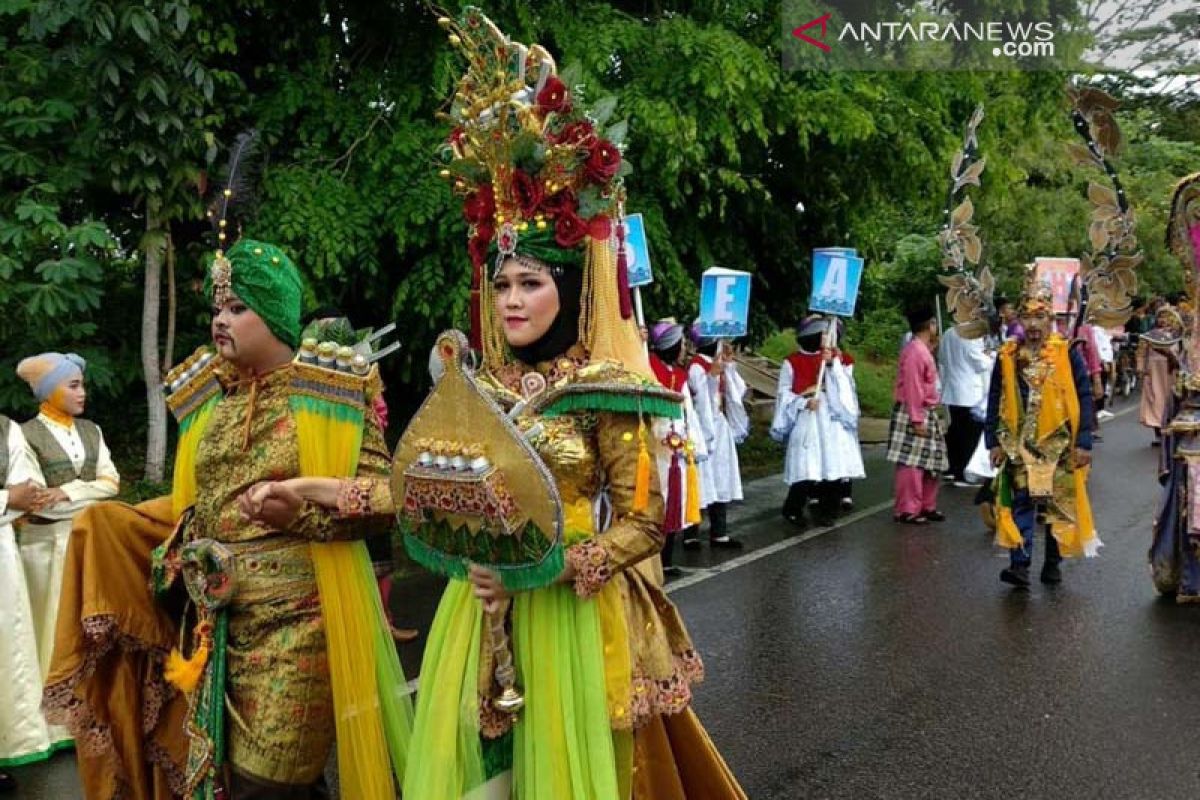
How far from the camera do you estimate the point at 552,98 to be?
293cm

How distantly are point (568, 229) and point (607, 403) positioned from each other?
1.56 ft

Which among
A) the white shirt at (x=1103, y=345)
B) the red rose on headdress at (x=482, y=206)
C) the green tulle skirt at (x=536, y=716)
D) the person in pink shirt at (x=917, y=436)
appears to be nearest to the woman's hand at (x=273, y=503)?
the green tulle skirt at (x=536, y=716)

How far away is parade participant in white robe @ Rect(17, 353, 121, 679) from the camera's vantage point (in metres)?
5.13

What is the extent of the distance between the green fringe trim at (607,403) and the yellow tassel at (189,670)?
130cm

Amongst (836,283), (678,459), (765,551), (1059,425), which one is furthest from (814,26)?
(678,459)

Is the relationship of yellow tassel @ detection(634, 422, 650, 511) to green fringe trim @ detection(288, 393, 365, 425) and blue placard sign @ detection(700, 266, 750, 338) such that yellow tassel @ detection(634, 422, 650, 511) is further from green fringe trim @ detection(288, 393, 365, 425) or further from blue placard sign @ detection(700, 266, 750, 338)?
blue placard sign @ detection(700, 266, 750, 338)

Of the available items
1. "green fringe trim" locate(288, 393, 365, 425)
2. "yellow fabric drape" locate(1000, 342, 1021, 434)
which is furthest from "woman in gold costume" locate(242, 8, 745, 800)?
"yellow fabric drape" locate(1000, 342, 1021, 434)

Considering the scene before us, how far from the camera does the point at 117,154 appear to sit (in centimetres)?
777

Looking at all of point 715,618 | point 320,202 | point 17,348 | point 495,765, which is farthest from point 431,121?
point 495,765

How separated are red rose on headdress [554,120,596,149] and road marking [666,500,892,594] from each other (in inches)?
210

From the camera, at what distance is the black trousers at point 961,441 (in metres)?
13.0

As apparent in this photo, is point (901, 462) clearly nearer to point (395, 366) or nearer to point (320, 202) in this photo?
point (395, 366)

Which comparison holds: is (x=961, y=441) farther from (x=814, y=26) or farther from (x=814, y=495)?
(x=814, y=26)

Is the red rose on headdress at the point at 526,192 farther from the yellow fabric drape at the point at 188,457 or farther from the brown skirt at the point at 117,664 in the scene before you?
the brown skirt at the point at 117,664
